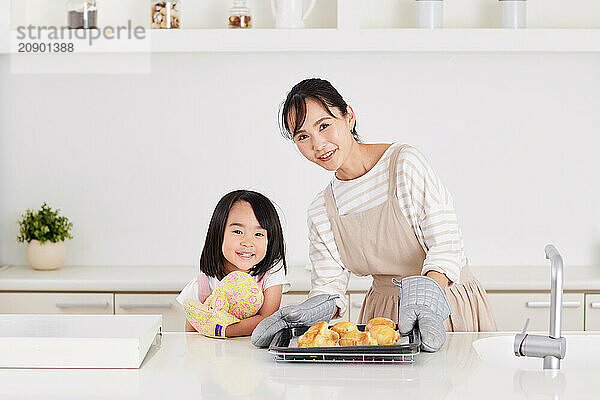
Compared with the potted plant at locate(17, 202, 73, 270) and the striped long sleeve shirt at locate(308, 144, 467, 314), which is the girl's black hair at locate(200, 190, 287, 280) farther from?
the potted plant at locate(17, 202, 73, 270)

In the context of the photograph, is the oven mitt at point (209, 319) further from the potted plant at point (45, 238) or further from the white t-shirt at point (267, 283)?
the potted plant at point (45, 238)

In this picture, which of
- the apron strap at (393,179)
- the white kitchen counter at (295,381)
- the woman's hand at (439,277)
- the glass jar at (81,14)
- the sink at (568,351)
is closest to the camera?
the white kitchen counter at (295,381)

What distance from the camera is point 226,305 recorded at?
162 cm

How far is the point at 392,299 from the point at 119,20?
1732 mm

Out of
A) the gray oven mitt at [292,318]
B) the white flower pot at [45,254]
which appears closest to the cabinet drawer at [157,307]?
the white flower pot at [45,254]

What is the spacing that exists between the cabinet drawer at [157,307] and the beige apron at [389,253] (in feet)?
3.21

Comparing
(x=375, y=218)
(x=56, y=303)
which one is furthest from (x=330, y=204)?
(x=56, y=303)

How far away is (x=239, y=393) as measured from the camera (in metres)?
1.21

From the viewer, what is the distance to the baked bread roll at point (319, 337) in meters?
1.37

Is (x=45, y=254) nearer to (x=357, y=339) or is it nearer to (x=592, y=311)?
(x=357, y=339)

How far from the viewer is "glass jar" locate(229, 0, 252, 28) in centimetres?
284

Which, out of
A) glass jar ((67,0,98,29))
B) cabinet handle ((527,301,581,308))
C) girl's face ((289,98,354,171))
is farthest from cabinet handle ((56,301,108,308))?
cabinet handle ((527,301,581,308))

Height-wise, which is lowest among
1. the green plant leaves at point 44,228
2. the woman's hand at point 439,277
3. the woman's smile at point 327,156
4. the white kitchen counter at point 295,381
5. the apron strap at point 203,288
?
the white kitchen counter at point 295,381

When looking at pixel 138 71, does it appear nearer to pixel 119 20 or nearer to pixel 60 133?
pixel 119 20
